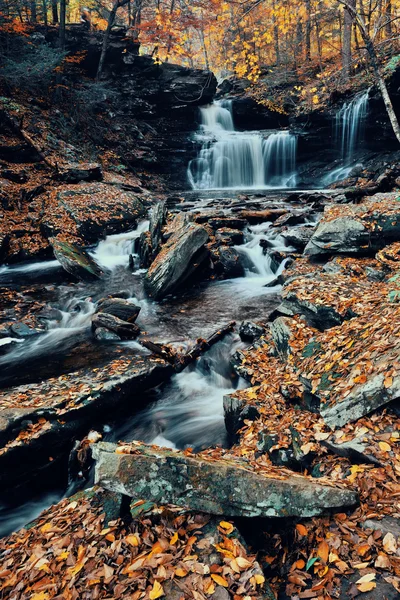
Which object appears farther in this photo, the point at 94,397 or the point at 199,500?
the point at 94,397

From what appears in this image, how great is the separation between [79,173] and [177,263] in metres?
9.13

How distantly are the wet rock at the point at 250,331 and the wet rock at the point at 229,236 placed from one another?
219 inches

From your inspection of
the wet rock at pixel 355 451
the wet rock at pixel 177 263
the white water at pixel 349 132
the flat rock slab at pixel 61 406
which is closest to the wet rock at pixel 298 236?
the wet rock at pixel 177 263

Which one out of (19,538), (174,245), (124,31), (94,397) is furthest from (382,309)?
(124,31)

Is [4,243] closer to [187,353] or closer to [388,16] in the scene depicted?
[187,353]

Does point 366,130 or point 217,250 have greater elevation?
point 366,130

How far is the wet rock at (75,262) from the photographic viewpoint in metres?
11.9

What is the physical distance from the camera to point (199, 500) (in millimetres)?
2869

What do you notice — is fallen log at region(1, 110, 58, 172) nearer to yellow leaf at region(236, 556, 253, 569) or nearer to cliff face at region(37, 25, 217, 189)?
cliff face at region(37, 25, 217, 189)

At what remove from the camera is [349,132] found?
2275 cm

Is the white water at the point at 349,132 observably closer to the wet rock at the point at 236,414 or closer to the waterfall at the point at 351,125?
the waterfall at the point at 351,125

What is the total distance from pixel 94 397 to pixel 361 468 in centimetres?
405

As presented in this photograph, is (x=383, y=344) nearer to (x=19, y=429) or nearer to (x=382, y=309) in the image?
(x=382, y=309)

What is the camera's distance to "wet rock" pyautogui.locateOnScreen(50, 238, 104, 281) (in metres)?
11.9
